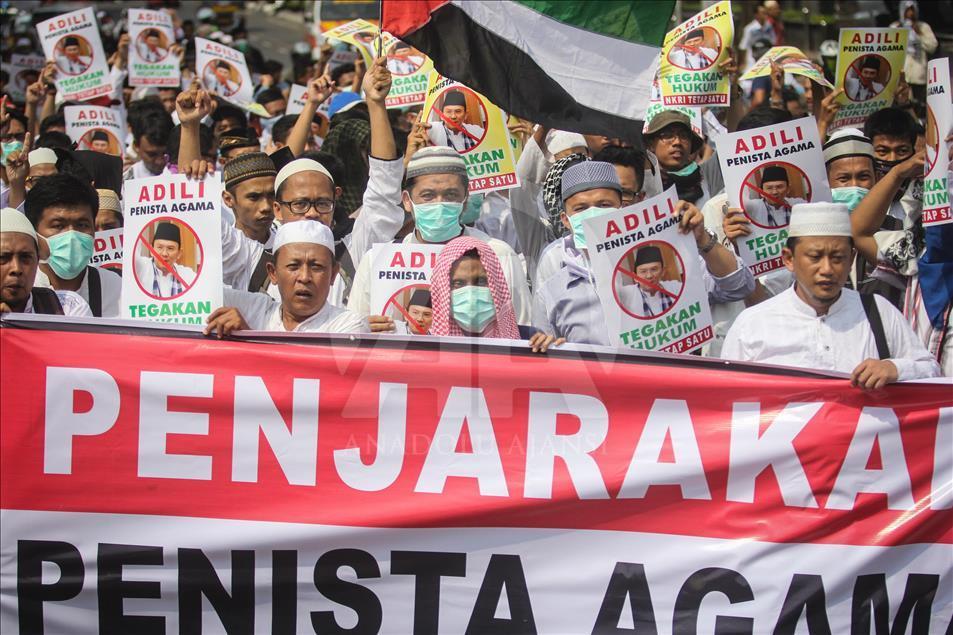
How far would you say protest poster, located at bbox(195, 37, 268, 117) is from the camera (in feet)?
35.1

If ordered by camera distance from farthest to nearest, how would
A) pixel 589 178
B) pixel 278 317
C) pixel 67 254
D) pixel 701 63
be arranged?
pixel 701 63
pixel 589 178
pixel 67 254
pixel 278 317

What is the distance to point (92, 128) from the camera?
9.65 meters

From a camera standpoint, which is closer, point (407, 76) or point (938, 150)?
point (938, 150)

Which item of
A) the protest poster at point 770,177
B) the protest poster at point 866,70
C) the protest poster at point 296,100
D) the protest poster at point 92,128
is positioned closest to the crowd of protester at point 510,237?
the protest poster at point 770,177

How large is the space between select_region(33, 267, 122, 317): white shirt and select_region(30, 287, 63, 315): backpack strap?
1.61 feet

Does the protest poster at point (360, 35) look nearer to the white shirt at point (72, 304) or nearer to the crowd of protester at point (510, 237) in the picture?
the crowd of protester at point (510, 237)

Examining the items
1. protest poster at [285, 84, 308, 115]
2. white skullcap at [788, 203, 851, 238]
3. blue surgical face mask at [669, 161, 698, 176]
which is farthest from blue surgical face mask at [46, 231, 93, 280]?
protest poster at [285, 84, 308, 115]

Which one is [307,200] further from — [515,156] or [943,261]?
[943,261]

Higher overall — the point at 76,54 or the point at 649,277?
the point at 76,54

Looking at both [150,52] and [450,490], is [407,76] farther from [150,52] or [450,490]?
[450,490]

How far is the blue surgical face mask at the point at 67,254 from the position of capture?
5.46 metres

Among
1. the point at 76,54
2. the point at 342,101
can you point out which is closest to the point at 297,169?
the point at 342,101

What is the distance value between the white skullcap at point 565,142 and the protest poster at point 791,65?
6.73 feet

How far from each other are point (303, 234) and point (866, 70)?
5314 mm
